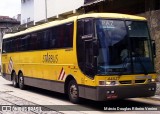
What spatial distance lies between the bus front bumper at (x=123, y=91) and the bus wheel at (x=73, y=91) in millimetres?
1782

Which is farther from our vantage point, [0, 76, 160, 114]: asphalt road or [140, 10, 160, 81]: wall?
[140, 10, 160, 81]: wall

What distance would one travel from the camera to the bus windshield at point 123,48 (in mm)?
11719

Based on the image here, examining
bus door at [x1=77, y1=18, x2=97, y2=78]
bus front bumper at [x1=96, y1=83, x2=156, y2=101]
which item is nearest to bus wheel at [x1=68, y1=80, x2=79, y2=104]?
bus door at [x1=77, y1=18, x2=97, y2=78]

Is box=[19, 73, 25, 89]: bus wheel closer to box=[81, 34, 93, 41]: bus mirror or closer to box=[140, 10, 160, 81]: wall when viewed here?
box=[140, 10, 160, 81]: wall

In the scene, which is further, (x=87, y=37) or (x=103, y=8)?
(x=103, y=8)

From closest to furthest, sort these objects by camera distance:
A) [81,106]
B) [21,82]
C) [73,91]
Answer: [81,106] → [73,91] → [21,82]

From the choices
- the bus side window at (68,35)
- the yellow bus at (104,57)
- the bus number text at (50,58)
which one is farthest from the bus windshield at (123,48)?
the bus number text at (50,58)

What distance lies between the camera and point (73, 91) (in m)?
13.6

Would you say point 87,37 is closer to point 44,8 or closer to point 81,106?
point 81,106

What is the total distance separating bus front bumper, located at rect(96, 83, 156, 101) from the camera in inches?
456

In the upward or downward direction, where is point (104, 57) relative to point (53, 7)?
downward

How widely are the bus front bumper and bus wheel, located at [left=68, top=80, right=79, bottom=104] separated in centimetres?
178

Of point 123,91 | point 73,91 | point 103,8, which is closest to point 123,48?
point 123,91

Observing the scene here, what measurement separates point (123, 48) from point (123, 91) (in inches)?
53.4
